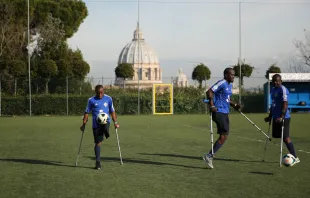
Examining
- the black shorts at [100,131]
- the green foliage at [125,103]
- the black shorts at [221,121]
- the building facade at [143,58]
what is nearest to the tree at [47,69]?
the green foliage at [125,103]

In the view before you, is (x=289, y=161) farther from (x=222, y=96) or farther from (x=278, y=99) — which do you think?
(x=222, y=96)

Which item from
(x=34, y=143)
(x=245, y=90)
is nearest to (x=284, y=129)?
(x=34, y=143)

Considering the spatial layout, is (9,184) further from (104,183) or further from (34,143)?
(34,143)

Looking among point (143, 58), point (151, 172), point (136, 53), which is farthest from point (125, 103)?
point (136, 53)

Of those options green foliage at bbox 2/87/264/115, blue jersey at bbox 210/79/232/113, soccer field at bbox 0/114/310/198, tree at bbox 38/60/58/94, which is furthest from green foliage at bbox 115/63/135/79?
blue jersey at bbox 210/79/232/113

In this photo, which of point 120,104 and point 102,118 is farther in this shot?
point 120,104

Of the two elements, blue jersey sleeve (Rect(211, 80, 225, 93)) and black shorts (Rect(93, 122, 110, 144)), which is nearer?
blue jersey sleeve (Rect(211, 80, 225, 93))

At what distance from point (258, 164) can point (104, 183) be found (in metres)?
3.40

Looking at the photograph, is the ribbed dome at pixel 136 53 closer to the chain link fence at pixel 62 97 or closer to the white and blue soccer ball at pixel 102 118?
the chain link fence at pixel 62 97

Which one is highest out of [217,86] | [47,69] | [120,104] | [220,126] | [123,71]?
[123,71]

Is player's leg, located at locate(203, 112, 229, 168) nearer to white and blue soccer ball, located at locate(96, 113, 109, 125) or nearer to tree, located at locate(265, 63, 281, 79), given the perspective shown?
white and blue soccer ball, located at locate(96, 113, 109, 125)

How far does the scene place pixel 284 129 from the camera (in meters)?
9.48

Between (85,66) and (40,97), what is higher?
(85,66)

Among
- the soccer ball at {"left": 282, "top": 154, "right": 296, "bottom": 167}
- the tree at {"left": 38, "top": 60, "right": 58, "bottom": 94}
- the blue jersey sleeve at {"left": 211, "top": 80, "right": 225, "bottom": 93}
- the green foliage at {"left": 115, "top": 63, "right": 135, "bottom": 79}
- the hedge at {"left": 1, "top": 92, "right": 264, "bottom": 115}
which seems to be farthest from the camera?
the green foliage at {"left": 115, "top": 63, "right": 135, "bottom": 79}
